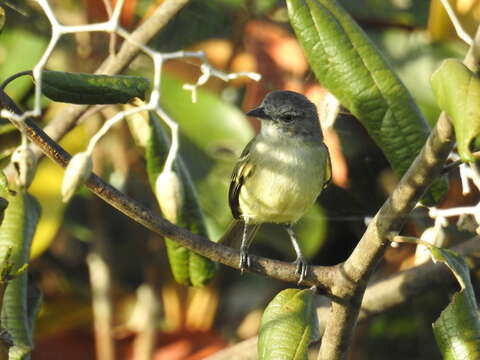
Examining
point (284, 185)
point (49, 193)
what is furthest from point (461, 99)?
point (49, 193)

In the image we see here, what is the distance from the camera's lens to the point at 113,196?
72.1 inches

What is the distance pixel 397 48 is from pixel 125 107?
124 cm

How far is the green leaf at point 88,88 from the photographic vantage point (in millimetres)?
1849

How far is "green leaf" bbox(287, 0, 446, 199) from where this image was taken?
2268 millimetres

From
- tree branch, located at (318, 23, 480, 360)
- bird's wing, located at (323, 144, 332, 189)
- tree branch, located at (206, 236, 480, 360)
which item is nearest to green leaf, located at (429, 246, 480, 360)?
tree branch, located at (318, 23, 480, 360)

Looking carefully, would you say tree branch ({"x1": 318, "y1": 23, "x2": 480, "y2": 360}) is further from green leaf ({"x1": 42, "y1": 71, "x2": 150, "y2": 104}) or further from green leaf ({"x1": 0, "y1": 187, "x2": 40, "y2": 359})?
green leaf ({"x1": 0, "y1": 187, "x2": 40, "y2": 359})

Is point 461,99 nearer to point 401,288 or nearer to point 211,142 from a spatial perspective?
point 401,288

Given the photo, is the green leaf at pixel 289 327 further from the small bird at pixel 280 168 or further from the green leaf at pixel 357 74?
the small bird at pixel 280 168

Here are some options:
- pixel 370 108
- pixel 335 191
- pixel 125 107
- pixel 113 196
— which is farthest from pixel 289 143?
pixel 113 196

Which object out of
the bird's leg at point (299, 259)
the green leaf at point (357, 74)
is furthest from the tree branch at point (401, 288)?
the green leaf at point (357, 74)

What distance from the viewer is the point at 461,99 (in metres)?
1.49

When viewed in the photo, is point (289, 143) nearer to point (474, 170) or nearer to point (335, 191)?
point (335, 191)

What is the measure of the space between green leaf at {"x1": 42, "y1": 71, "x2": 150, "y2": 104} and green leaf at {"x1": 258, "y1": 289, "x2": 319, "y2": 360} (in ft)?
1.99

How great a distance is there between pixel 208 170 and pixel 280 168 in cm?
28
